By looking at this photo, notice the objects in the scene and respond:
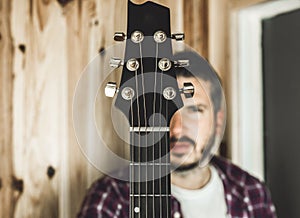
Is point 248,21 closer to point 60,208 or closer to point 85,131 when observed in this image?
point 85,131

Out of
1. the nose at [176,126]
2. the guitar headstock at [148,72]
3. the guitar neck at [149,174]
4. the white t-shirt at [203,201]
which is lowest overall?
the white t-shirt at [203,201]

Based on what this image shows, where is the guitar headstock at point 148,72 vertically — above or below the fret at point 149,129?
above

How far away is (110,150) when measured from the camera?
1.93 metres

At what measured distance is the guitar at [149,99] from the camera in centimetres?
140

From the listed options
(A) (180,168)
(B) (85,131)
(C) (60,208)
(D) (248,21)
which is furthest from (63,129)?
(D) (248,21)

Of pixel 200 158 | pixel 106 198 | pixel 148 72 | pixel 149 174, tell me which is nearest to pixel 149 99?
pixel 148 72

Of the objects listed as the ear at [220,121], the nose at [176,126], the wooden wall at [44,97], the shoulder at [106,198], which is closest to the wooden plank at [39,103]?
the wooden wall at [44,97]

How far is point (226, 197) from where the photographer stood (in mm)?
1890

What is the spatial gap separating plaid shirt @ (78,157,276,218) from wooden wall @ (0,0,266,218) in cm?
12

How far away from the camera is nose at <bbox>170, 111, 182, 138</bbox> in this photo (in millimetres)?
1845

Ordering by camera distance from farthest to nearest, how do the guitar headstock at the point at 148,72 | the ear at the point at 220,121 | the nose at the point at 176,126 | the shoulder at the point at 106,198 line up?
the ear at the point at 220,121, the nose at the point at 176,126, the shoulder at the point at 106,198, the guitar headstock at the point at 148,72

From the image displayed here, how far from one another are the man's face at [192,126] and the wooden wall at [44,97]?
10.0 inches

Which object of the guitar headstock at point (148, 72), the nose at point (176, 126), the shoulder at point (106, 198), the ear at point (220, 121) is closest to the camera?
the guitar headstock at point (148, 72)

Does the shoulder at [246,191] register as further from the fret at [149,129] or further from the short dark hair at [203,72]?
the fret at [149,129]
